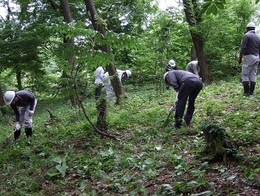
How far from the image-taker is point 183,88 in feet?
22.9

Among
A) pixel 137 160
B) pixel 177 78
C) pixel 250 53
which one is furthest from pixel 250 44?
pixel 137 160

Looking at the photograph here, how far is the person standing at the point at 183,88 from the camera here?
22.8 ft

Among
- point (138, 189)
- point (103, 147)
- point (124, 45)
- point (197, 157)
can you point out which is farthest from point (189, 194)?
point (124, 45)

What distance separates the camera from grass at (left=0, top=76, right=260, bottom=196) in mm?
4359

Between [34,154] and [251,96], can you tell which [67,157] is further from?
[251,96]

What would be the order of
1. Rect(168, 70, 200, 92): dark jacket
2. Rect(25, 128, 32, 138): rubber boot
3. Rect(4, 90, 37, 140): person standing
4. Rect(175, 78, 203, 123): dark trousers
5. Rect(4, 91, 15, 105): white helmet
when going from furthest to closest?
Rect(25, 128, 32, 138): rubber boot, Rect(4, 90, 37, 140): person standing, Rect(4, 91, 15, 105): white helmet, Rect(168, 70, 200, 92): dark jacket, Rect(175, 78, 203, 123): dark trousers

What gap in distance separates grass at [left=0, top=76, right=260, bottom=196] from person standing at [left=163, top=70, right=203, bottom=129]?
30 centimetres

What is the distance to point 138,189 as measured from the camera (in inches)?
176

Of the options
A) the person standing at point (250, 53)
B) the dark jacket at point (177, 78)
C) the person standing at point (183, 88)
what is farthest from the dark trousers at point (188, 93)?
the person standing at point (250, 53)

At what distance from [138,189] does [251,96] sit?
5765mm

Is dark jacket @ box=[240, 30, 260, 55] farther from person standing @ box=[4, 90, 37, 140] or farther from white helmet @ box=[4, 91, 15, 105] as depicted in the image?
white helmet @ box=[4, 91, 15, 105]

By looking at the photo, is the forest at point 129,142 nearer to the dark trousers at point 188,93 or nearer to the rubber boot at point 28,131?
the rubber boot at point 28,131

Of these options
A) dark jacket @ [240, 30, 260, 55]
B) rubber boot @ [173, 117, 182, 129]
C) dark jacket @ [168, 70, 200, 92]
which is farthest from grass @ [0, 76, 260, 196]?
dark jacket @ [240, 30, 260, 55]

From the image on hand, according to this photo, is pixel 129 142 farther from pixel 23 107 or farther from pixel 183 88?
pixel 23 107
